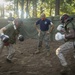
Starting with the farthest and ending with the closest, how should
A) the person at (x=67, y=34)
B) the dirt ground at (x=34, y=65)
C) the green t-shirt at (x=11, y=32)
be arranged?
1. the green t-shirt at (x=11, y=32)
2. the dirt ground at (x=34, y=65)
3. the person at (x=67, y=34)

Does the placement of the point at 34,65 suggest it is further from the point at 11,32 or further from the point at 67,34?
the point at 67,34

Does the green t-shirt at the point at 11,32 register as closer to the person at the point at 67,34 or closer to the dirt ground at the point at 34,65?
the dirt ground at the point at 34,65

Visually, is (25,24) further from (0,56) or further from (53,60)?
(53,60)

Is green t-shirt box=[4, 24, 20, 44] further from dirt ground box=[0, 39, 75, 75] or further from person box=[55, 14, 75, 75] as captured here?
person box=[55, 14, 75, 75]

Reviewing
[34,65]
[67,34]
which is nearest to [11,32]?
[34,65]

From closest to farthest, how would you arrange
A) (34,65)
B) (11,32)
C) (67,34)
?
1. (67,34)
2. (11,32)
3. (34,65)

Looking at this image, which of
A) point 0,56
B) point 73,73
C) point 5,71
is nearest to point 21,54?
point 0,56

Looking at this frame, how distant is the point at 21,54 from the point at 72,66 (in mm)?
3865

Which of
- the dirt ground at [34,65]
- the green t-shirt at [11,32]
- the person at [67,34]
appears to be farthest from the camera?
the green t-shirt at [11,32]

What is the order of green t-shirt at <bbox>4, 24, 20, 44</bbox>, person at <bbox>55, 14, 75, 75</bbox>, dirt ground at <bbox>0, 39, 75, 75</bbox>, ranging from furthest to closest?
green t-shirt at <bbox>4, 24, 20, 44</bbox>
dirt ground at <bbox>0, 39, 75, 75</bbox>
person at <bbox>55, 14, 75, 75</bbox>

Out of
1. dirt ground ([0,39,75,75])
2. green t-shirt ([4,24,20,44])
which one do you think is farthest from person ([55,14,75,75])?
green t-shirt ([4,24,20,44])

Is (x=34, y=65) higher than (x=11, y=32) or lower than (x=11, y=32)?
lower

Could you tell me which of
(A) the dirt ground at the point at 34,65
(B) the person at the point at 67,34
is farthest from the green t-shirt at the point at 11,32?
(B) the person at the point at 67,34

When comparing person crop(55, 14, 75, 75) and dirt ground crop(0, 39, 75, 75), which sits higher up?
person crop(55, 14, 75, 75)
